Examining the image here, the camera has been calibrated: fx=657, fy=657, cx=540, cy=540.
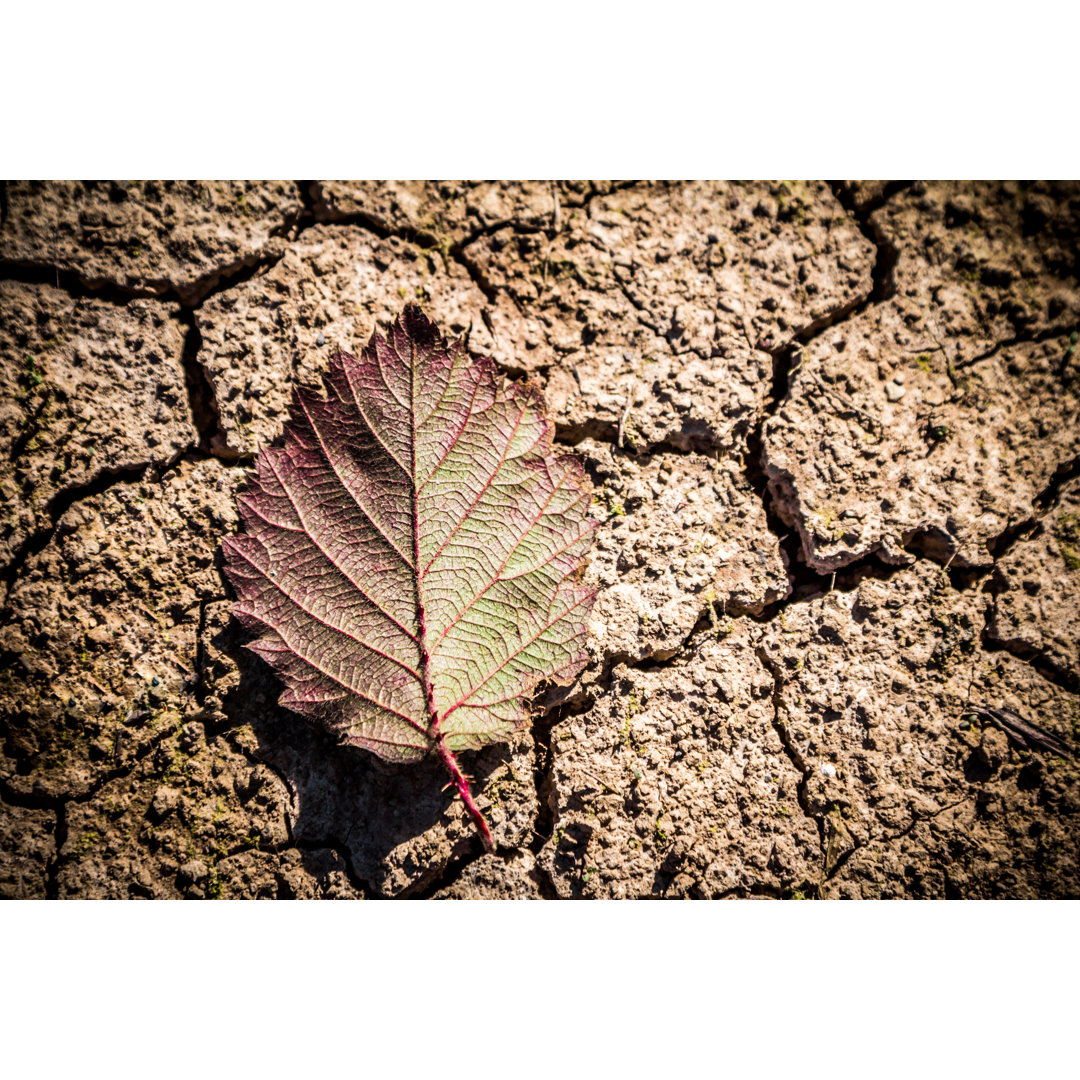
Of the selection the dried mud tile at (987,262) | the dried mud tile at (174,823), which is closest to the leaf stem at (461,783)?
the dried mud tile at (174,823)

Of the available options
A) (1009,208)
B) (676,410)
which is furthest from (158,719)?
(1009,208)

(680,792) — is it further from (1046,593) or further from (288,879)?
(1046,593)

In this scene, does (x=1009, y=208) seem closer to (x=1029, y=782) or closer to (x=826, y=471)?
(x=826, y=471)

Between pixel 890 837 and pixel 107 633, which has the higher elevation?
pixel 107 633

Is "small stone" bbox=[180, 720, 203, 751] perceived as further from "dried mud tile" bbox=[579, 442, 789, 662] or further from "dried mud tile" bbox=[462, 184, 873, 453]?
"dried mud tile" bbox=[462, 184, 873, 453]

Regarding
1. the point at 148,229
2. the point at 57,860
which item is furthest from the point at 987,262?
the point at 57,860

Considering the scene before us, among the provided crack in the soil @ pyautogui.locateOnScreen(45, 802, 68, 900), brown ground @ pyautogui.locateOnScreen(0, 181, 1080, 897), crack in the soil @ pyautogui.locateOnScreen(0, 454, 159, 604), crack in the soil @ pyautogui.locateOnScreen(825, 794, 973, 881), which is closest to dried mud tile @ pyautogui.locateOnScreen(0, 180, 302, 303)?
brown ground @ pyautogui.locateOnScreen(0, 181, 1080, 897)
